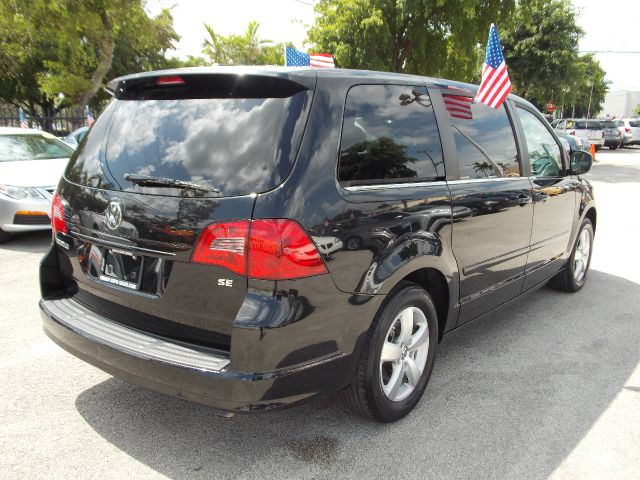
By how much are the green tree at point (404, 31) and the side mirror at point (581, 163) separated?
1293 centimetres

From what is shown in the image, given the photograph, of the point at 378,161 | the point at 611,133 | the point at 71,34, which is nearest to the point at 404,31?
the point at 71,34

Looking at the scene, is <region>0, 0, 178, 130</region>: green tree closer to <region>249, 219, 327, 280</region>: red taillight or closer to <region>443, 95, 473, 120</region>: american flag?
<region>443, 95, 473, 120</region>: american flag

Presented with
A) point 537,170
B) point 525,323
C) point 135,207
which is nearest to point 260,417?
point 135,207

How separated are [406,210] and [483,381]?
1.38 meters

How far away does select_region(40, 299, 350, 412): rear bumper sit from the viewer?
216 cm

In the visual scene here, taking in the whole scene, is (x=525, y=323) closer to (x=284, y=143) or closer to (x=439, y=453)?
(x=439, y=453)

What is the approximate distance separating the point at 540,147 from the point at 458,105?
132cm

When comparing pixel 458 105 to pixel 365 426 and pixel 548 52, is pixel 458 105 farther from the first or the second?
pixel 548 52

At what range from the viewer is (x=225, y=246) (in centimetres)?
220

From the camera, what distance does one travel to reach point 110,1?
15.9m

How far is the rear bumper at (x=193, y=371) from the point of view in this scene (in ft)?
7.09

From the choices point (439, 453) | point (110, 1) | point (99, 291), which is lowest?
point (439, 453)

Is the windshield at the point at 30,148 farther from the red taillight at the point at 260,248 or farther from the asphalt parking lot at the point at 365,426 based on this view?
the red taillight at the point at 260,248

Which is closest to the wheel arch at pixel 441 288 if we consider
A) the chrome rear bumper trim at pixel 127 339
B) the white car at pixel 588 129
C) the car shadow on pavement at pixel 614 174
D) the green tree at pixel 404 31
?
the chrome rear bumper trim at pixel 127 339
